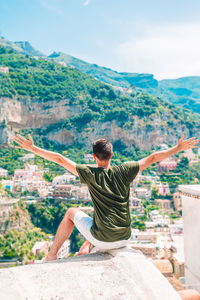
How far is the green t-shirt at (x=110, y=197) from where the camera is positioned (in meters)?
1.01

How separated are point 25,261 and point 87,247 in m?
16.4

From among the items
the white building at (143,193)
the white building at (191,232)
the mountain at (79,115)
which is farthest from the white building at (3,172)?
the white building at (191,232)

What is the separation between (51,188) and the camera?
2716 centimetres

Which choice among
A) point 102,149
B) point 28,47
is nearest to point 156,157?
point 102,149

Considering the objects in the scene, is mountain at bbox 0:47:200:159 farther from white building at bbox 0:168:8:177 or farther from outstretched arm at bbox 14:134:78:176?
outstretched arm at bbox 14:134:78:176

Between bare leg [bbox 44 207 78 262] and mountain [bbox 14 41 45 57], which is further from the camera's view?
mountain [bbox 14 41 45 57]

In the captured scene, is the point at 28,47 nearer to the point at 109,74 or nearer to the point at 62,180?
the point at 109,74

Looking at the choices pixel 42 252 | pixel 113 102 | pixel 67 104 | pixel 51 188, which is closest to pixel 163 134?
pixel 113 102

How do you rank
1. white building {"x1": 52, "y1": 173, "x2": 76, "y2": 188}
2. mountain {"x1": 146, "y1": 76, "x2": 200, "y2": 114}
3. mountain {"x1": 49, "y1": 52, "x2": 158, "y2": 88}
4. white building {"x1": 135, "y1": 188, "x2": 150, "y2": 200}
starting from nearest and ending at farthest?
white building {"x1": 135, "y1": 188, "x2": 150, "y2": 200} < white building {"x1": 52, "y1": 173, "x2": 76, "y2": 188} < mountain {"x1": 146, "y1": 76, "x2": 200, "y2": 114} < mountain {"x1": 49, "y1": 52, "x2": 158, "y2": 88}

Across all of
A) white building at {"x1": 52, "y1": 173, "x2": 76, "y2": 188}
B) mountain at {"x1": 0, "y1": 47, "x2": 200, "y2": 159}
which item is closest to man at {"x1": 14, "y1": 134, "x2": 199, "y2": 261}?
white building at {"x1": 52, "y1": 173, "x2": 76, "y2": 188}

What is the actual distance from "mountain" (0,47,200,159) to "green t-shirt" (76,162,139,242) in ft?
112

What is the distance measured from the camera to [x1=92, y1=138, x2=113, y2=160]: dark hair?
3.54 ft

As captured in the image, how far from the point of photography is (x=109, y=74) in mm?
81062

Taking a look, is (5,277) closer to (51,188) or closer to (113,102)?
(51,188)
